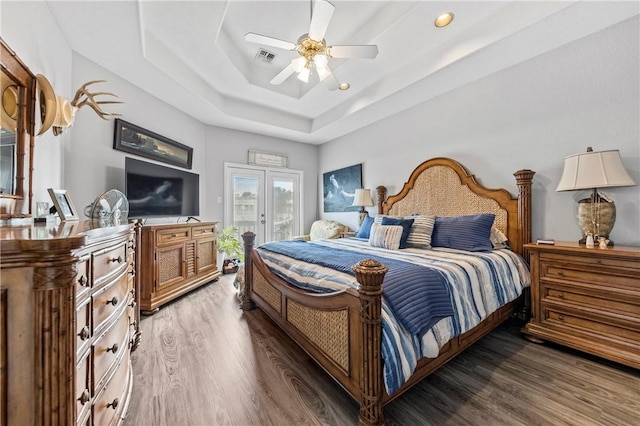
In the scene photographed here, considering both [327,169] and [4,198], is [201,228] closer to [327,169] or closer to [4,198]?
[4,198]

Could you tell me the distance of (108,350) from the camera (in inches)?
46.1

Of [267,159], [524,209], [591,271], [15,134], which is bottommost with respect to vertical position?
[591,271]

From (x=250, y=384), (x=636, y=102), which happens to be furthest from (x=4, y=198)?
(x=636, y=102)

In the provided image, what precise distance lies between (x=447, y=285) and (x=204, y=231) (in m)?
3.21

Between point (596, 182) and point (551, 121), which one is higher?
point (551, 121)

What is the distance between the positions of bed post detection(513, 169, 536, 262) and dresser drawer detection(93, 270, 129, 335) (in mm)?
3260

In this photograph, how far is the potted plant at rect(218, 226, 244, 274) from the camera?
13.9 feet

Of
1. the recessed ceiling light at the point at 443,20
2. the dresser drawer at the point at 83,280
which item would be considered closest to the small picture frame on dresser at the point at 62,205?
the dresser drawer at the point at 83,280

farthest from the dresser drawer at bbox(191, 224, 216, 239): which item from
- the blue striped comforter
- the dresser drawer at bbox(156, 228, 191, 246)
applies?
the blue striped comforter

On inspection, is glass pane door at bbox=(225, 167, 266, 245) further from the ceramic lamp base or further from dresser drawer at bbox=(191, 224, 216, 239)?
the ceramic lamp base

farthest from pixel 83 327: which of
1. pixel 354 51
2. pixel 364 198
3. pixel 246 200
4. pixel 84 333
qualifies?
pixel 246 200

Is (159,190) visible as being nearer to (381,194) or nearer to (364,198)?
(364,198)

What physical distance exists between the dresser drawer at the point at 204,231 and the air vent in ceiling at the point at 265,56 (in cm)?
235

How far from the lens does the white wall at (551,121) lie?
6.88ft
